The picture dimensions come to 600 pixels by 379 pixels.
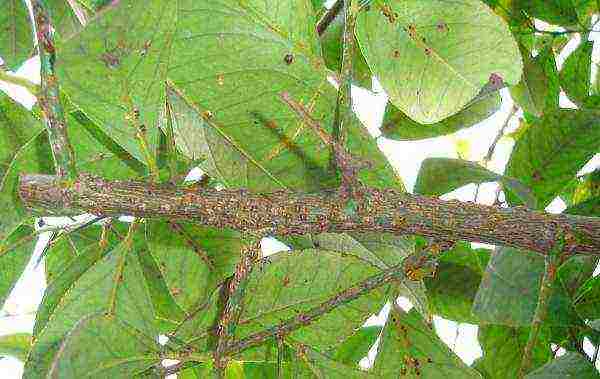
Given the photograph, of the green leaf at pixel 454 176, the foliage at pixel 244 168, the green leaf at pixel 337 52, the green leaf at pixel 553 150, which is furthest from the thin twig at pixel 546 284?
the green leaf at pixel 337 52

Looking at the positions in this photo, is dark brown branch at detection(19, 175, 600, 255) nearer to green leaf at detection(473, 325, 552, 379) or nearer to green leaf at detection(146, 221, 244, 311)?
green leaf at detection(146, 221, 244, 311)

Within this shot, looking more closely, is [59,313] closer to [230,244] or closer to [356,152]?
[230,244]

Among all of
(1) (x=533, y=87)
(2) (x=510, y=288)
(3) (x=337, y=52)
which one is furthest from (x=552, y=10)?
(2) (x=510, y=288)

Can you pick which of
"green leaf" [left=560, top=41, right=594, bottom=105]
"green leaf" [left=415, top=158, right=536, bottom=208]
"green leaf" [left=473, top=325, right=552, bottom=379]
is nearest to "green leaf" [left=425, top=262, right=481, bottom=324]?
"green leaf" [left=473, top=325, right=552, bottom=379]

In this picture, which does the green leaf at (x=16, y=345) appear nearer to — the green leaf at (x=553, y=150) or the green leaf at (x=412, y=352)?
the green leaf at (x=412, y=352)

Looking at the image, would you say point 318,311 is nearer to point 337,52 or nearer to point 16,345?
point 337,52

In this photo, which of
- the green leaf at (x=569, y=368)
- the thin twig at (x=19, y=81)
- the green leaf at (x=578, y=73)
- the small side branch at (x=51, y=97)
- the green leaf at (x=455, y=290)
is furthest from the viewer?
the green leaf at (x=578, y=73)

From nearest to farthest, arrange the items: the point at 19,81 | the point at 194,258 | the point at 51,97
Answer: the point at 51,97 < the point at 19,81 < the point at 194,258
